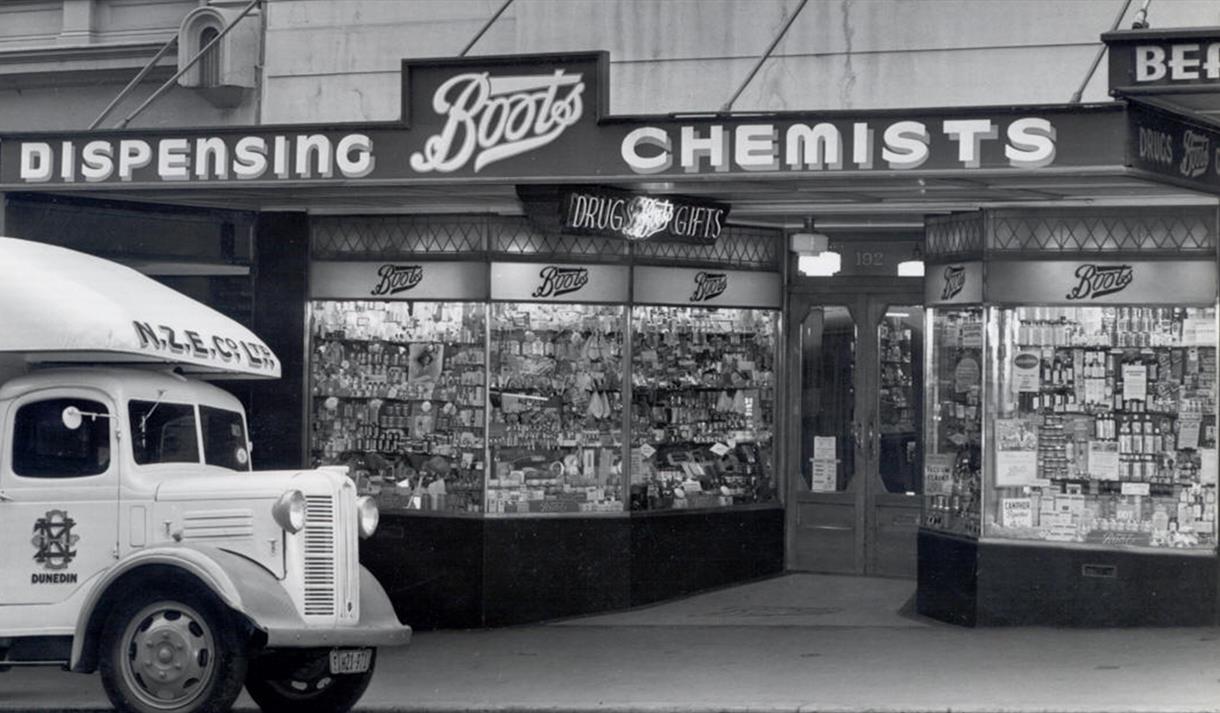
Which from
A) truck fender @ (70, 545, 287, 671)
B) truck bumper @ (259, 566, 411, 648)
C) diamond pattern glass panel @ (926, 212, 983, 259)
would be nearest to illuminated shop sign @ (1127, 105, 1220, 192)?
diamond pattern glass panel @ (926, 212, 983, 259)

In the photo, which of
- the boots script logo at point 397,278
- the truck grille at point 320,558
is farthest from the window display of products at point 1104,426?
the truck grille at point 320,558

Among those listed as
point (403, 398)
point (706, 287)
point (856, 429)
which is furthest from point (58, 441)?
point (856, 429)

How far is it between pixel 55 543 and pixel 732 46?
277 inches

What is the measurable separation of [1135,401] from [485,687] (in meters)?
5.57

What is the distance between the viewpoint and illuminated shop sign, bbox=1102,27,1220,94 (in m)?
11.3

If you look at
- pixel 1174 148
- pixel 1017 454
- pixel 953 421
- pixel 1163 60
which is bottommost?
pixel 1017 454

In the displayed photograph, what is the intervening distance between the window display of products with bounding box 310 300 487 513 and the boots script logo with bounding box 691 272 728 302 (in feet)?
6.76

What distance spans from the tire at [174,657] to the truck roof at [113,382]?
1.34 metres

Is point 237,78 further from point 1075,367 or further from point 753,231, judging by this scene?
point 1075,367

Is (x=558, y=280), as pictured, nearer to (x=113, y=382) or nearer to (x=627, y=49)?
(x=627, y=49)

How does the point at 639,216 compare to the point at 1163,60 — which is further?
the point at 639,216

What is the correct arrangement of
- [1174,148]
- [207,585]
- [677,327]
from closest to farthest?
[207,585] → [1174,148] → [677,327]

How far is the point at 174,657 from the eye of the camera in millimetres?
10812

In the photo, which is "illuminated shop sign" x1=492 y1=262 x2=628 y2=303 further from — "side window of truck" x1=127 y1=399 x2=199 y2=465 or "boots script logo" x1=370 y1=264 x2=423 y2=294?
"side window of truck" x1=127 y1=399 x2=199 y2=465
